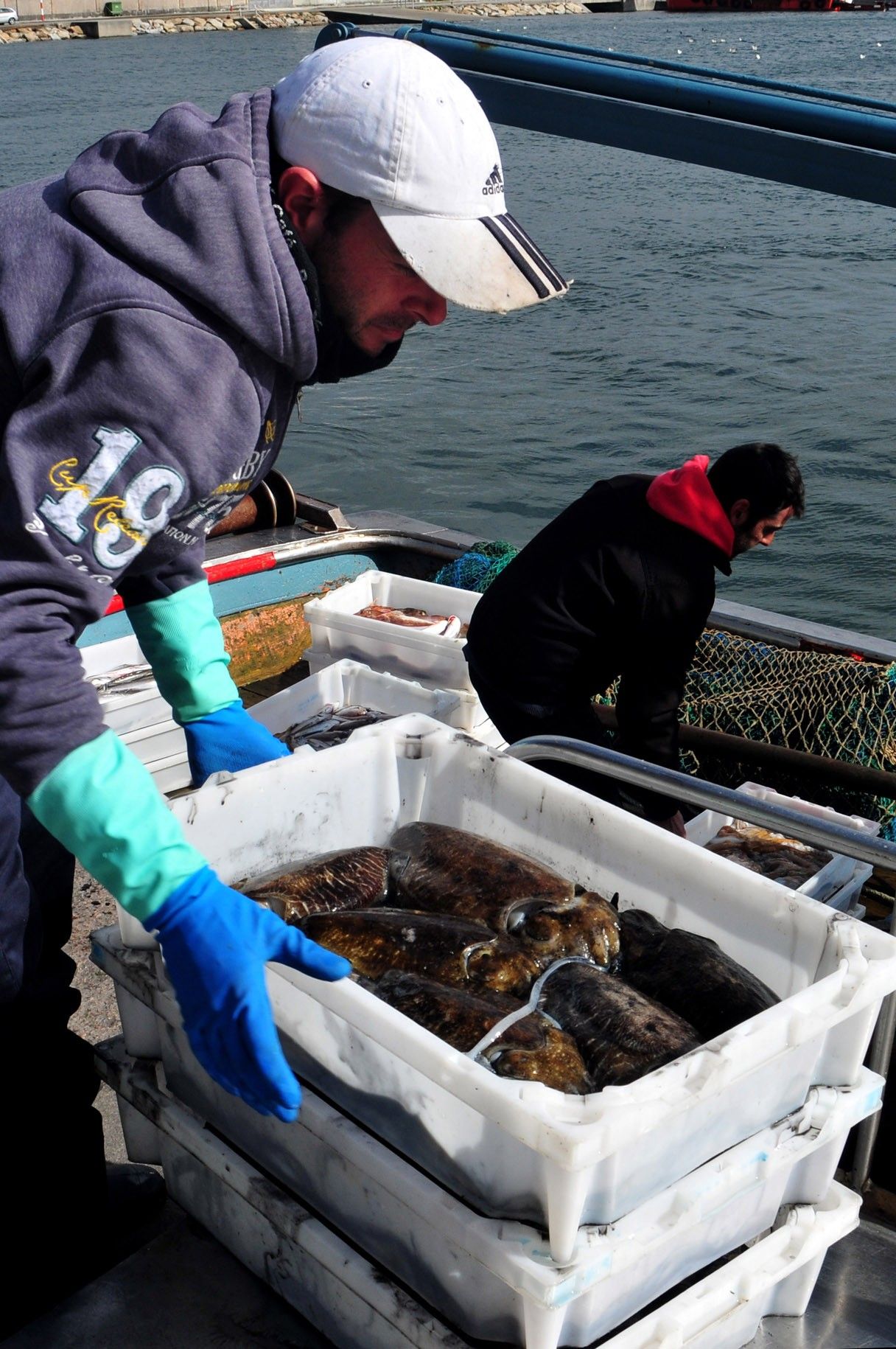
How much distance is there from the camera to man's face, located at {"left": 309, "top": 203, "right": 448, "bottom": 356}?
6.61ft

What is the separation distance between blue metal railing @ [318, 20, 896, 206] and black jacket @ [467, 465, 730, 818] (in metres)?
1.16

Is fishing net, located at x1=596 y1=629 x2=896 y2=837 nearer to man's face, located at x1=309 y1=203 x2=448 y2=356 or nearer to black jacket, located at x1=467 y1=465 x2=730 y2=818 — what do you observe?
black jacket, located at x1=467 y1=465 x2=730 y2=818

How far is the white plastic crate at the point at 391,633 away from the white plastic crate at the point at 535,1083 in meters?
2.43

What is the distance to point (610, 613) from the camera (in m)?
4.25

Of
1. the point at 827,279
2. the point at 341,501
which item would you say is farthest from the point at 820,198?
the point at 341,501

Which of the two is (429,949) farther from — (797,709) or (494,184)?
(797,709)

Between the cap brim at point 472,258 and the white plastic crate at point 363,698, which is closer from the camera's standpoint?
the cap brim at point 472,258

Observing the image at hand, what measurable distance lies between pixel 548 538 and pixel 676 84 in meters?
1.53

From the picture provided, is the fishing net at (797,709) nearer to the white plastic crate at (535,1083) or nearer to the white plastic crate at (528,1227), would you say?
the white plastic crate at (535,1083)

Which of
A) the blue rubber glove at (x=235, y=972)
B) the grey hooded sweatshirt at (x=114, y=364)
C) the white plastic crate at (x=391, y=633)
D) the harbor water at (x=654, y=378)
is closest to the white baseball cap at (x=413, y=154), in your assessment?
the grey hooded sweatshirt at (x=114, y=364)

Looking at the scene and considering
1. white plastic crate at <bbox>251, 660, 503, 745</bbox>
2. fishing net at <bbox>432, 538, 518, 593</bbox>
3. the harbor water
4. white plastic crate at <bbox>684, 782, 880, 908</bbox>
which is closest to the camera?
white plastic crate at <bbox>684, 782, 880, 908</bbox>

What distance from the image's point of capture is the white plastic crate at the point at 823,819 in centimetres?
328

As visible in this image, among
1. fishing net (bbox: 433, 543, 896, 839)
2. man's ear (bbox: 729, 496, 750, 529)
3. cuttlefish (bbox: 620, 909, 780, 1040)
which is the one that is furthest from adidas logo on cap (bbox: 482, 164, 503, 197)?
fishing net (bbox: 433, 543, 896, 839)

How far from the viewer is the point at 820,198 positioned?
25.1 meters
